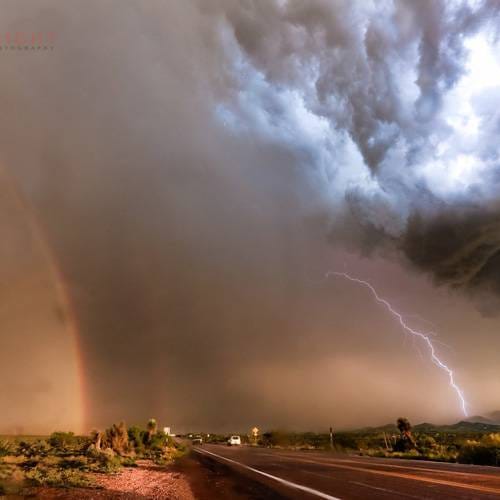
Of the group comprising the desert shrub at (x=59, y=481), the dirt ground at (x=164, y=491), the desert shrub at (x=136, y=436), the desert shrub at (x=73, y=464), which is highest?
the desert shrub at (x=136, y=436)

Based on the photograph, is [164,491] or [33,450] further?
[33,450]

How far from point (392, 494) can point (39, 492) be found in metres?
10.8

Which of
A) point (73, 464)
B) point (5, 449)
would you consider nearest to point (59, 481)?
point (73, 464)

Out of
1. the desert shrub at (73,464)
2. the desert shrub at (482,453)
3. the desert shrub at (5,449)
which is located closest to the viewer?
the desert shrub at (73,464)

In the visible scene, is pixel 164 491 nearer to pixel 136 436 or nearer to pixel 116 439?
pixel 116 439

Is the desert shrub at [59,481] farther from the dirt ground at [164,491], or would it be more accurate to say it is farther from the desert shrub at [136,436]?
the desert shrub at [136,436]

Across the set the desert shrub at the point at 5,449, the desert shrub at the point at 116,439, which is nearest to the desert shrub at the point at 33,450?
the desert shrub at the point at 5,449

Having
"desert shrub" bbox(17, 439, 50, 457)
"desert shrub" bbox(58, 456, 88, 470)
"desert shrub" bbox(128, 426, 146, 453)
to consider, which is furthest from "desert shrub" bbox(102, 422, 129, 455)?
"desert shrub" bbox(58, 456, 88, 470)

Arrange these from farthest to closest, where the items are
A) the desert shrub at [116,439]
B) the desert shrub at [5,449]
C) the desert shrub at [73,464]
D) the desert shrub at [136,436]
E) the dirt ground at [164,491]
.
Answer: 1. the desert shrub at [136,436]
2. the desert shrub at [116,439]
3. the desert shrub at [5,449]
4. the desert shrub at [73,464]
5. the dirt ground at [164,491]

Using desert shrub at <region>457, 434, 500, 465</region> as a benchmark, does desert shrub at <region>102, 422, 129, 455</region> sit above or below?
above

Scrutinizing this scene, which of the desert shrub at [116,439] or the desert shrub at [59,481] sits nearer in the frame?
the desert shrub at [59,481]

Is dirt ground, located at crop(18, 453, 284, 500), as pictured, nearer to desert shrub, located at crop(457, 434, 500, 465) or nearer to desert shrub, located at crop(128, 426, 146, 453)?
desert shrub, located at crop(457, 434, 500, 465)

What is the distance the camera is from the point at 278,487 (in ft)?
50.0

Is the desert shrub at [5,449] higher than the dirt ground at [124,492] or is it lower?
higher
